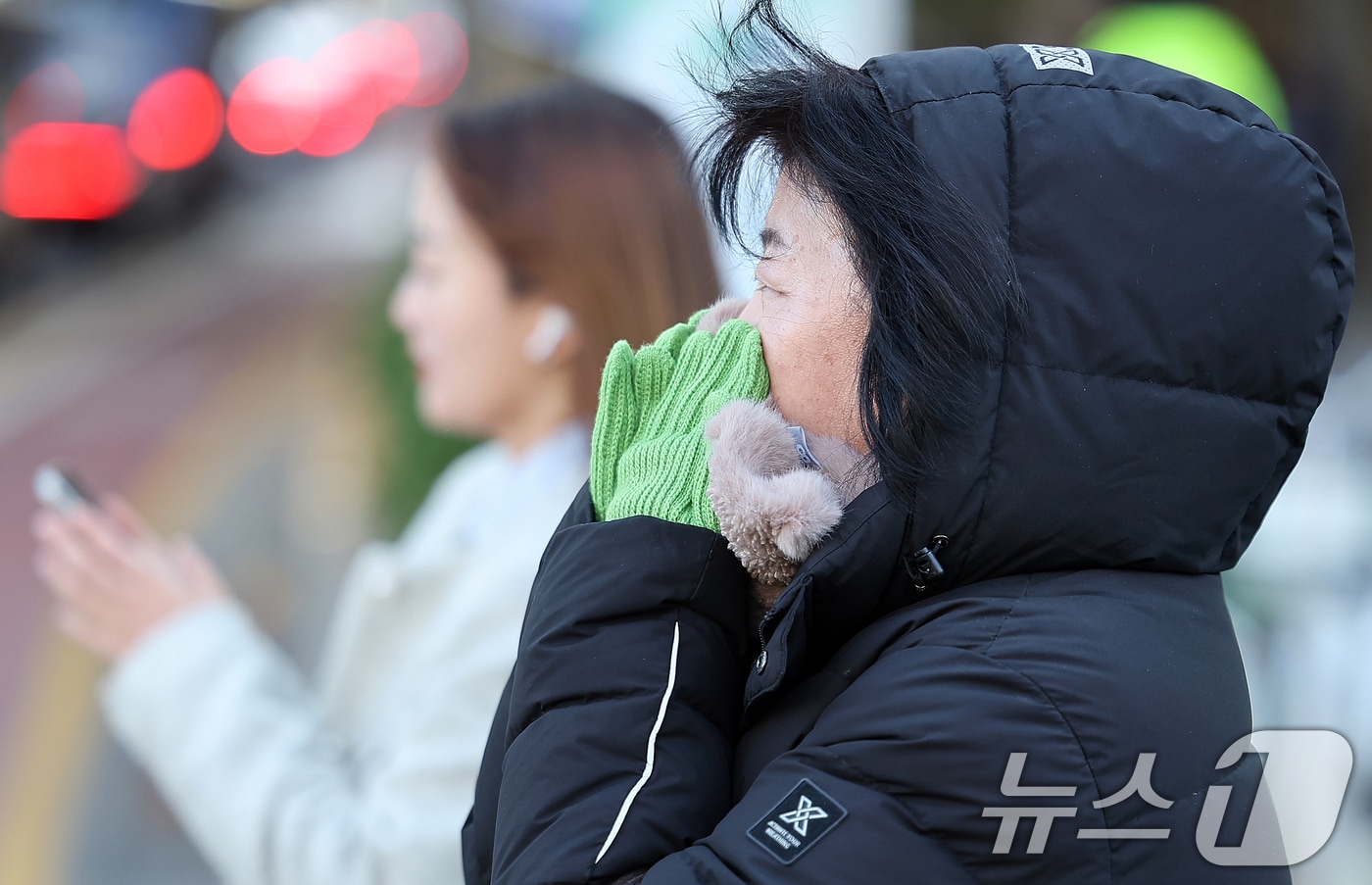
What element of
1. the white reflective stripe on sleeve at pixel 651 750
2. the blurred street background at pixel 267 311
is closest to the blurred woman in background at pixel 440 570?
the blurred street background at pixel 267 311

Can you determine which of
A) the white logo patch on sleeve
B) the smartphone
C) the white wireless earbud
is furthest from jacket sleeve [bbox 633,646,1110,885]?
the smartphone

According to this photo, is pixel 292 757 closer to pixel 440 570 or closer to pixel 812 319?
pixel 440 570

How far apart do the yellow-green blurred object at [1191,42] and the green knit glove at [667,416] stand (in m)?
4.10

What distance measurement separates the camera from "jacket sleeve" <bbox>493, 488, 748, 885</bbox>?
1144 millimetres

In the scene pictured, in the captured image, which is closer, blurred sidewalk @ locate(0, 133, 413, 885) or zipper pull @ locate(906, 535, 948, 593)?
zipper pull @ locate(906, 535, 948, 593)

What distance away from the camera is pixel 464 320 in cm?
267

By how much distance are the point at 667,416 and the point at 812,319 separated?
0.64 ft

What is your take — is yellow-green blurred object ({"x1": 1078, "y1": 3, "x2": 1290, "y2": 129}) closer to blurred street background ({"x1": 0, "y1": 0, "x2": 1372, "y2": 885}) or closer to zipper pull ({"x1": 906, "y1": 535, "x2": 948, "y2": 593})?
blurred street background ({"x1": 0, "y1": 0, "x2": 1372, "y2": 885})

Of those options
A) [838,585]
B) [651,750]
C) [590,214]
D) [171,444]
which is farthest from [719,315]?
→ [171,444]

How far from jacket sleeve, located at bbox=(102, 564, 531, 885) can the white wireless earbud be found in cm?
55

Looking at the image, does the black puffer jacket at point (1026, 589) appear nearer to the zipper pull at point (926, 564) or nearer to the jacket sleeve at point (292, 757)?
the zipper pull at point (926, 564)

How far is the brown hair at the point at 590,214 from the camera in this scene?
99.7 inches

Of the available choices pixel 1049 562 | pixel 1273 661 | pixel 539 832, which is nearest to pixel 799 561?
pixel 1049 562

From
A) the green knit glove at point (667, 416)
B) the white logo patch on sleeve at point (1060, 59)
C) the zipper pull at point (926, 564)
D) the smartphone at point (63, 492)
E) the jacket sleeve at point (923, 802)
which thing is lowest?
the jacket sleeve at point (923, 802)
